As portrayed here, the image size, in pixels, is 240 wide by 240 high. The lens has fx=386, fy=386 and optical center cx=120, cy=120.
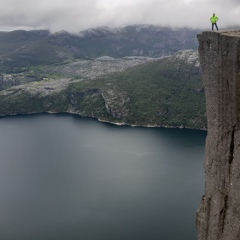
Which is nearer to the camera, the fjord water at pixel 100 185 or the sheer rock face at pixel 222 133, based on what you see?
the sheer rock face at pixel 222 133

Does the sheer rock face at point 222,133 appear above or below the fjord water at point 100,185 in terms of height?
above

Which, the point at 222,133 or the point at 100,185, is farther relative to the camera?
the point at 100,185

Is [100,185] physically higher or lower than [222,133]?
lower

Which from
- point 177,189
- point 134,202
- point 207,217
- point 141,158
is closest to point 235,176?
point 207,217

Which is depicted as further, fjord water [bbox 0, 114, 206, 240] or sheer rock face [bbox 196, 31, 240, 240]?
fjord water [bbox 0, 114, 206, 240]
